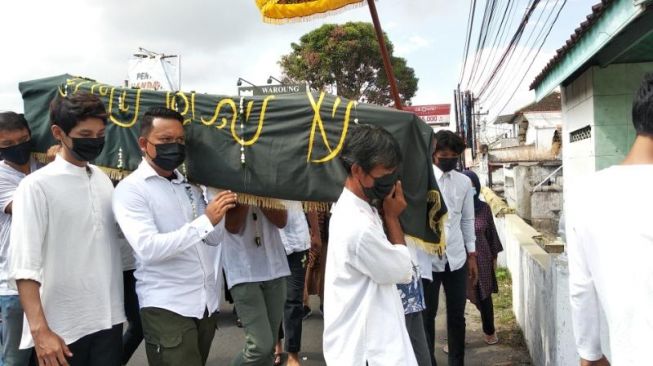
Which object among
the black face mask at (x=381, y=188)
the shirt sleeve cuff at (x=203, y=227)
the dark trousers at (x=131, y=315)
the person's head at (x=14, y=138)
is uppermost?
the person's head at (x=14, y=138)

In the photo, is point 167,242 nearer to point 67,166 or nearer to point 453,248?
Result: point 67,166

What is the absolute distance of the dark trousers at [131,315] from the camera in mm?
2963

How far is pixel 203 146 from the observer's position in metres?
2.88

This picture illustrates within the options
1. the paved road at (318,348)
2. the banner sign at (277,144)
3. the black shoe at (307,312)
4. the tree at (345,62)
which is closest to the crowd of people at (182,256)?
the banner sign at (277,144)

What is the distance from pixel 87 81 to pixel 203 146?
3.32 ft

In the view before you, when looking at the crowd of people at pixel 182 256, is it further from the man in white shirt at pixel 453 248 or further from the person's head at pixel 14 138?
the man in white shirt at pixel 453 248

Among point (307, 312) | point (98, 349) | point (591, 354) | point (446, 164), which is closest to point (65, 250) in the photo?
point (98, 349)

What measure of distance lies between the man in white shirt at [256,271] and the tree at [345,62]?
65.5 ft

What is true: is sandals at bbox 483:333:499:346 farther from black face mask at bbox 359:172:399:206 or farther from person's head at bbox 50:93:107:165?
person's head at bbox 50:93:107:165

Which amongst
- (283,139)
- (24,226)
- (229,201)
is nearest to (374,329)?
(229,201)

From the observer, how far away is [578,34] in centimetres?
396

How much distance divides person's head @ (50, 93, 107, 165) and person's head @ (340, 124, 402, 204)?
3.85 ft

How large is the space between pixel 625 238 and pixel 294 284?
306cm

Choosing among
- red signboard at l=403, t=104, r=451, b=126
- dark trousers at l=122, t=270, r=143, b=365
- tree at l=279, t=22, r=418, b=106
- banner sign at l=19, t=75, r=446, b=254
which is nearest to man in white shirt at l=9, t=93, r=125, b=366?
dark trousers at l=122, t=270, r=143, b=365
